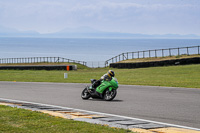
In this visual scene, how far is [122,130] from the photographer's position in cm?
779

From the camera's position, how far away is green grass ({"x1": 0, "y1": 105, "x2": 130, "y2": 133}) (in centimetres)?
771

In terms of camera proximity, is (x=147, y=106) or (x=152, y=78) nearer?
(x=147, y=106)

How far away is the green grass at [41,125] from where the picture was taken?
25.3ft

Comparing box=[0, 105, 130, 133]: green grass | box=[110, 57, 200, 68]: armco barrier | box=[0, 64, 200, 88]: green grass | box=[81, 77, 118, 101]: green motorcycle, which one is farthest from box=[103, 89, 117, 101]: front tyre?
box=[110, 57, 200, 68]: armco barrier

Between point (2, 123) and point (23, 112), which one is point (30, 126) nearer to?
point (2, 123)

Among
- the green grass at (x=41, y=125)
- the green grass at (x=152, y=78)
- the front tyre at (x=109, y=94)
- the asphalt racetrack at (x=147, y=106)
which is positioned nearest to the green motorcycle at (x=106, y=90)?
the front tyre at (x=109, y=94)

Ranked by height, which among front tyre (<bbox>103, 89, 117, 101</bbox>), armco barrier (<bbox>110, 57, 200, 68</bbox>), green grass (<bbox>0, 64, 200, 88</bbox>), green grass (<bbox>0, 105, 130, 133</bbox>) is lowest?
green grass (<bbox>0, 105, 130, 133</bbox>)

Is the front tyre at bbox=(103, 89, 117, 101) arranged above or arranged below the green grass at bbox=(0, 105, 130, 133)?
above

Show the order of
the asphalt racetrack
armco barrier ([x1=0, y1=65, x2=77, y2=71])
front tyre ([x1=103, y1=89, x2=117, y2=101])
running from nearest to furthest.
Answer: the asphalt racetrack, front tyre ([x1=103, y1=89, x2=117, y2=101]), armco barrier ([x1=0, y1=65, x2=77, y2=71])

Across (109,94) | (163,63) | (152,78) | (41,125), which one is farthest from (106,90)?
(163,63)

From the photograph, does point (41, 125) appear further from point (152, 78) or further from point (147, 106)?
point (152, 78)

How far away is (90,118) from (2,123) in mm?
2468

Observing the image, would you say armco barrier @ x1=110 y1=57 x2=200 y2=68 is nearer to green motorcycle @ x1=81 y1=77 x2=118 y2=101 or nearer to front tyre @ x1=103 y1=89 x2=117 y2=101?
green motorcycle @ x1=81 y1=77 x2=118 y2=101

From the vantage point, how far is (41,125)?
8273 millimetres
